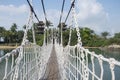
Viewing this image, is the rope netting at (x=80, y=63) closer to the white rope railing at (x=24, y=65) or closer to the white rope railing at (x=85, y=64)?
the white rope railing at (x=85, y=64)

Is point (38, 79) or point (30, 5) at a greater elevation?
point (30, 5)

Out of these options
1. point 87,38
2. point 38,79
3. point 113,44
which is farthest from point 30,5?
point 113,44

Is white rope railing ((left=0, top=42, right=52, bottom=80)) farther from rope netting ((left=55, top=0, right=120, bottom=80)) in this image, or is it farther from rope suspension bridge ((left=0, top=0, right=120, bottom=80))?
rope netting ((left=55, top=0, right=120, bottom=80))

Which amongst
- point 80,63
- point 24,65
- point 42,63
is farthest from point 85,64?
point 42,63

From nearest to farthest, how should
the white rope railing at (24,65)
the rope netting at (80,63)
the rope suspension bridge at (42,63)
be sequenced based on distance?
the rope netting at (80,63)
the rope suspension bridge at (42,63)
the white rope railing at (24,65)

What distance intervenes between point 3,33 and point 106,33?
2636cm

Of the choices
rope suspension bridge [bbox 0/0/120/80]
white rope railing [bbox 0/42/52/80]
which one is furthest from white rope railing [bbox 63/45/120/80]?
white rope railing [bbox 0/42/52/80]

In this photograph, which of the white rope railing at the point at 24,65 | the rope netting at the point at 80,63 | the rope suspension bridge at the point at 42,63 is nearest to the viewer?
the rope netting at the point at 80,63

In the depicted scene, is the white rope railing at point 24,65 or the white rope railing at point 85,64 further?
the white rope railing at point 24,65

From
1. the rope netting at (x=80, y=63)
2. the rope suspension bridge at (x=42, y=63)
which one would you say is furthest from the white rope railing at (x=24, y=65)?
the rope netting at (x=80, y=63)

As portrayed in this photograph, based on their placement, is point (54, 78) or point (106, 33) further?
point (106, 33)

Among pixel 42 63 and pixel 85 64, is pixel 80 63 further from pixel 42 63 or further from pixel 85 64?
pixel 42 63

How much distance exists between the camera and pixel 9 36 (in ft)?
167

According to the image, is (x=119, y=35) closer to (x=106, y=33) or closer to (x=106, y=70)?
(x=106, y=33)
